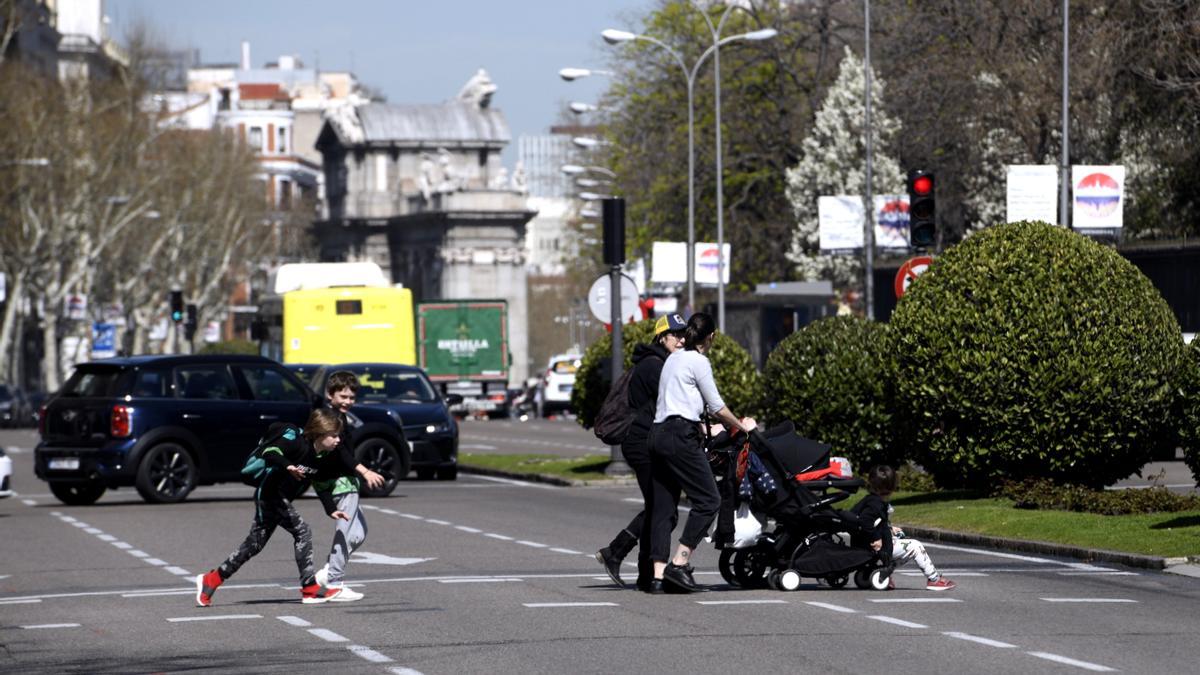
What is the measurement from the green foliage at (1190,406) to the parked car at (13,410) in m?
62.8

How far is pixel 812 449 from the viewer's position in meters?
16.5

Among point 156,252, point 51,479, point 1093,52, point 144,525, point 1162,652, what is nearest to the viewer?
point 1162,652

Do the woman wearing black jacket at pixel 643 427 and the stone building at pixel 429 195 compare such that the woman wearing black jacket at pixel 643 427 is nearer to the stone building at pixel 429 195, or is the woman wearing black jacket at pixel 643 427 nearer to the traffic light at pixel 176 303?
the traffic light at pixel 176 303

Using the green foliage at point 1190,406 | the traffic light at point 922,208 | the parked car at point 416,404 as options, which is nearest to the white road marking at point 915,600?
the green foliage at point 1190,406

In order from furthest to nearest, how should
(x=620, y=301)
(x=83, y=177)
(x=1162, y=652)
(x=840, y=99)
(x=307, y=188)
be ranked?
(x=307, y=188) → (x=83, y=177) → (x=840, y=99) → (x=620, y=301) → (x=1162, y=652)

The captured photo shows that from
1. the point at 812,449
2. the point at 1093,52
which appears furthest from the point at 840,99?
the point at 812,449

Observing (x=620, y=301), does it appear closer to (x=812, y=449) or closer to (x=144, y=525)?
(x=144, y=525)

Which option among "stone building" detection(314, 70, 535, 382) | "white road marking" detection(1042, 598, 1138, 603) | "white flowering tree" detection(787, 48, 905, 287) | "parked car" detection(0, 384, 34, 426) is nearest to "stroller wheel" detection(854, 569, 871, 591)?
"white road marking" detection(1042, 598, 1138, 603)

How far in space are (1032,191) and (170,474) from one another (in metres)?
13.6

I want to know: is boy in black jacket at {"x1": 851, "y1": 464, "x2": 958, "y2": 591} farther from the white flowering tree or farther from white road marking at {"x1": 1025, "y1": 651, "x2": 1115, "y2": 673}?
the white flowering tree

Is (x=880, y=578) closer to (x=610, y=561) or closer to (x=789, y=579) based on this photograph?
(x=789, y=579)

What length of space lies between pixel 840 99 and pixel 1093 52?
50.2 feet

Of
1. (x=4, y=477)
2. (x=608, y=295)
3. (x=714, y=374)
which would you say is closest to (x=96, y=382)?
(x=4, y=477)

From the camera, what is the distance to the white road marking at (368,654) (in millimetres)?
12750
